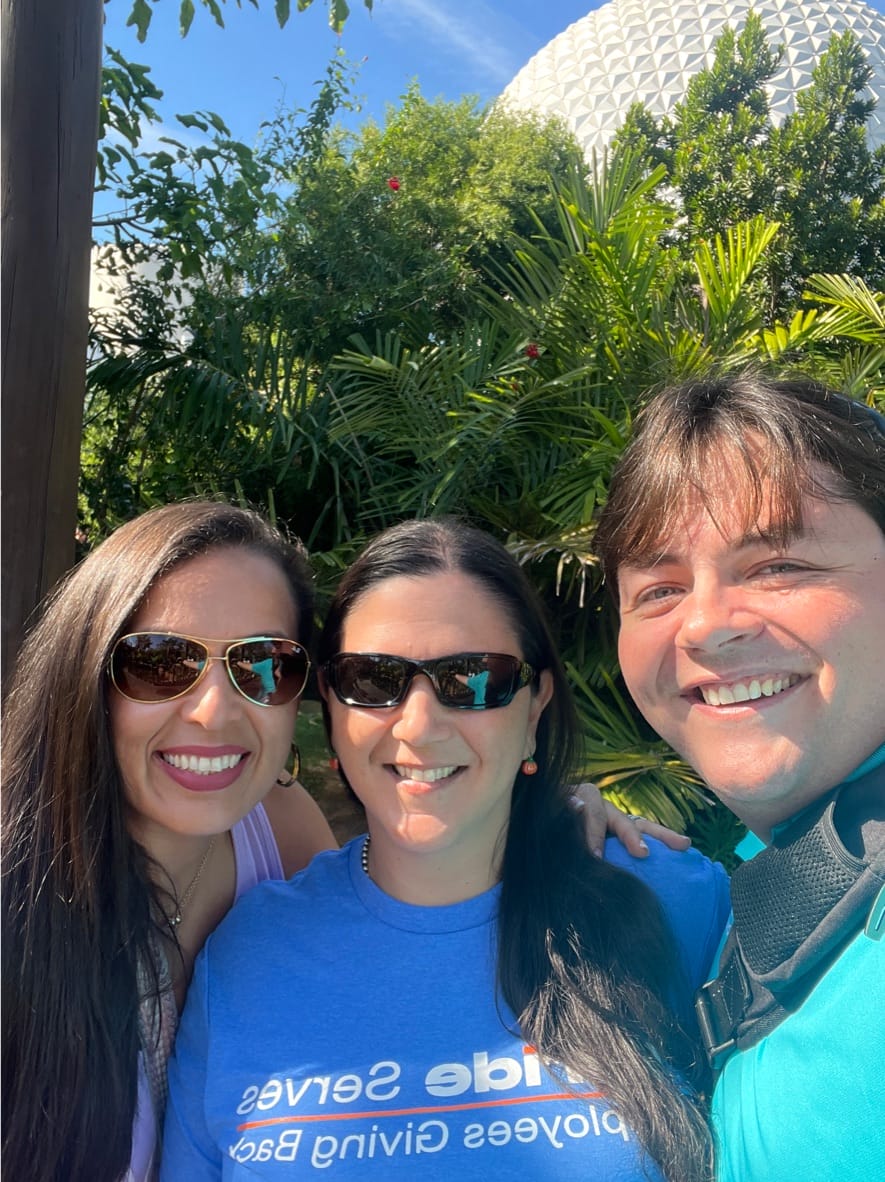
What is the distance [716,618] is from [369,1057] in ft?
3.14

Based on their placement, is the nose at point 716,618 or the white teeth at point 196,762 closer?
the nose at point 716,618

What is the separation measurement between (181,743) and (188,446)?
4.80 meters

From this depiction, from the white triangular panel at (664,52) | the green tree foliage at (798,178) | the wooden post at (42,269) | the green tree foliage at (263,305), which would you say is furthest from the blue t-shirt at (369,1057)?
the white triangular panel at (664,52)

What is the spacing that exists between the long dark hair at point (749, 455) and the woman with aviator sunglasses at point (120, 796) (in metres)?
0.75

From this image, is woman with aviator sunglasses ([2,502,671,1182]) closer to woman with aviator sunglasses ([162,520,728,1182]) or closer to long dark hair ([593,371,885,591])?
woman with aviator sunglasses ([162,520,728,1182])

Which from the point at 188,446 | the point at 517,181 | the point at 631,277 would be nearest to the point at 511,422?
the point at 631,277

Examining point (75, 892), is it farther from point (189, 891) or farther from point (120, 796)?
point (189, 891)

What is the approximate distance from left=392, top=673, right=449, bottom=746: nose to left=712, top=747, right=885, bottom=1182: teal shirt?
2.39 ft

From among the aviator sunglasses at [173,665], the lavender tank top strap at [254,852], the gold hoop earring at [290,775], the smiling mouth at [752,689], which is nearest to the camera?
the smiling mouth at [752,689]

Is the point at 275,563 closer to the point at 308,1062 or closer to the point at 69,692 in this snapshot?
the point at 69,692

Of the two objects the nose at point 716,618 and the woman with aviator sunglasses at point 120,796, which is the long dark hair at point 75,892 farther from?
the nose at point 716,618

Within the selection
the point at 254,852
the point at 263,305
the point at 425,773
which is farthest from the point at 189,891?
the point at 263,305

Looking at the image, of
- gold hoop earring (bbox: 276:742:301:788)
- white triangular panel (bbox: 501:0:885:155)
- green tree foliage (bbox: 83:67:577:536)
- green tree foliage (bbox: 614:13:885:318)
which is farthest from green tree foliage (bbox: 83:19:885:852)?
white triangular panel (bbox: 501:0:885:155)

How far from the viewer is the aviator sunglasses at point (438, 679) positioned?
5.41ft
